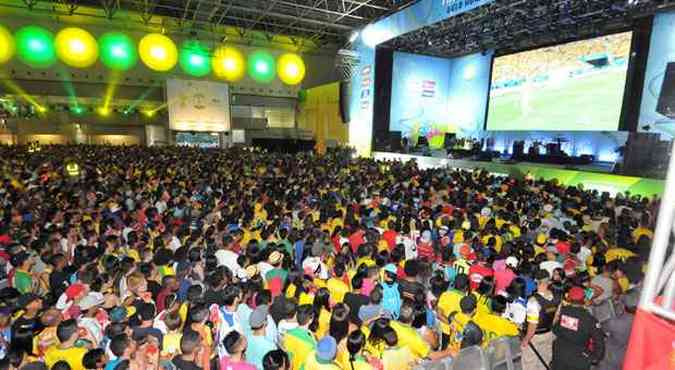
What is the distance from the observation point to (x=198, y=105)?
20.5 m

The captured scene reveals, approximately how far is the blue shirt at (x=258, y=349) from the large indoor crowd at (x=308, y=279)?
0.01m

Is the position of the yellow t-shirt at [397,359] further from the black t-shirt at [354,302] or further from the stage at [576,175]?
the stage at [576,175]

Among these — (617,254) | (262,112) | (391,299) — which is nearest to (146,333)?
(391,299)

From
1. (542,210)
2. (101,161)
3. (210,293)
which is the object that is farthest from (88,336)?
(101,161)

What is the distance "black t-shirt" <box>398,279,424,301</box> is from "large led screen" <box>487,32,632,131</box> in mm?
13683

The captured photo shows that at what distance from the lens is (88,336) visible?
3025 millimetres

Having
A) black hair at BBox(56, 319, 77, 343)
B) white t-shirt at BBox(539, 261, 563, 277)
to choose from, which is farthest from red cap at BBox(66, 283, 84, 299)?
white t-shirt at BBox(539, 261, 563, 277)

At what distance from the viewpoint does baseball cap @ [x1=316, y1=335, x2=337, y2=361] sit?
2.56m

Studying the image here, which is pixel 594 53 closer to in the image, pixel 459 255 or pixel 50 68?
pixel 459 255

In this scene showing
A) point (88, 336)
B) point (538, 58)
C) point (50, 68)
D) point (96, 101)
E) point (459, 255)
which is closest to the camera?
point (88, 336)

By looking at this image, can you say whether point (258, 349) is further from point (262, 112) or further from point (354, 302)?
point (262, 112)

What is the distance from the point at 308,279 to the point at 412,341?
1.49 m

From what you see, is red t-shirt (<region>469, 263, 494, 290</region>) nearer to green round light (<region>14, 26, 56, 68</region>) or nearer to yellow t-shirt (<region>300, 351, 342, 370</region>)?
yellow t-shirt (<region>300, 351, 342, 370</region>)

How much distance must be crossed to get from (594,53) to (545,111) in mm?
2748
